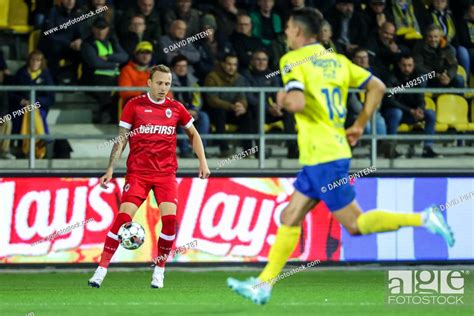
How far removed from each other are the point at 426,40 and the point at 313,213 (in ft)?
13.1

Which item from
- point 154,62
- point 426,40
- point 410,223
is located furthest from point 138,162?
point 426,40

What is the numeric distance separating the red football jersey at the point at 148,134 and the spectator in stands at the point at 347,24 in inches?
260

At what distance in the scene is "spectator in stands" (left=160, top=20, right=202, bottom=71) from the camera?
17.1 m

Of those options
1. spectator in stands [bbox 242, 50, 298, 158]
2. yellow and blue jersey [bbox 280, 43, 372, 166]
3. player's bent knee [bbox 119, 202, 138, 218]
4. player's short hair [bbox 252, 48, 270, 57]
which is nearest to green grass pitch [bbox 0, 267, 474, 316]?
player's bent knee [bbox 119, 202, 138, 218]

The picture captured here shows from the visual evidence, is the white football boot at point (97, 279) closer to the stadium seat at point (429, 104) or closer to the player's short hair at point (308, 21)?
the player's short hair at point (308, 21)

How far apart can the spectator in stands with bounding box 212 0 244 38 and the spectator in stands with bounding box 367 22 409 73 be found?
6.59 ft

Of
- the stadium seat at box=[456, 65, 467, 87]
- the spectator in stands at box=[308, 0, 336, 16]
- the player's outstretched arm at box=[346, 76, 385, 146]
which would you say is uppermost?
the spectator in stands at box=[308, 0, 336, 16]

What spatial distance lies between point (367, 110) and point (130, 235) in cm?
367

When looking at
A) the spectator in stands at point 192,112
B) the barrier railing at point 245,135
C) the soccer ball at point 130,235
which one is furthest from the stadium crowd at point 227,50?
the soccer ball at point 130,235

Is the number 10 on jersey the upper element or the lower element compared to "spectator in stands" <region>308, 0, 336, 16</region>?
lower

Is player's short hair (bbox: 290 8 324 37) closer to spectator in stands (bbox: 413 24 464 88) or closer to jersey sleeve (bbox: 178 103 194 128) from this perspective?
jersey sleeve (bbox: 178 103 194 128)

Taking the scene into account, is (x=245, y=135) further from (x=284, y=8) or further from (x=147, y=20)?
(x=284, y=8)

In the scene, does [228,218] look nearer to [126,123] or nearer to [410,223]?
[126,123]

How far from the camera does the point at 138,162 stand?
40.6 feet
